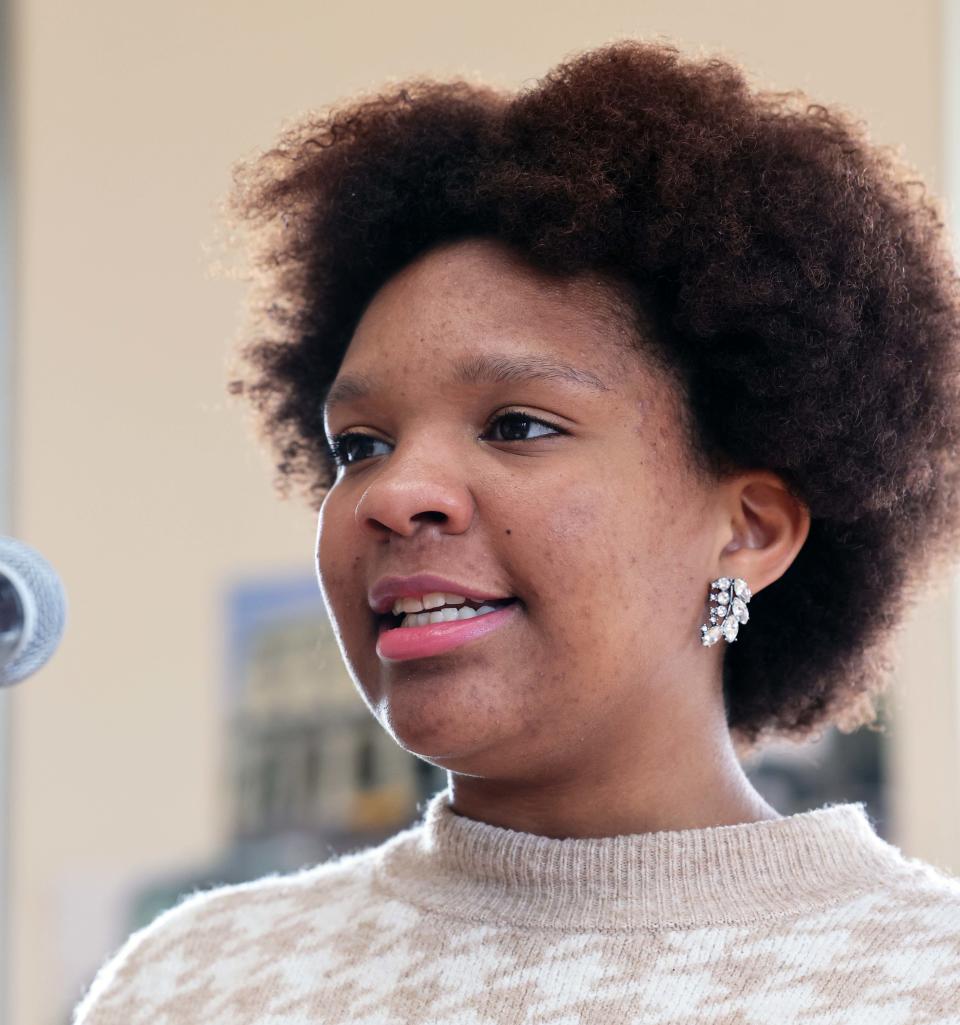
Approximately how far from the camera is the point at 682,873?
58.7 inches

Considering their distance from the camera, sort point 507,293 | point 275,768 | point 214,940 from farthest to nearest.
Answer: point 275,768 → point 214,940 → point 507,293

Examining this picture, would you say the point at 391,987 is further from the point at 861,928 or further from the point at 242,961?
the point at 861,928

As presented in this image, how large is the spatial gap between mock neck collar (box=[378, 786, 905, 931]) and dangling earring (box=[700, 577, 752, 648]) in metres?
0.18

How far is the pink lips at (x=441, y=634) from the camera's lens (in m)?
1.42

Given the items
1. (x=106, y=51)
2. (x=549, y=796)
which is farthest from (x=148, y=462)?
(x=549, y=796)

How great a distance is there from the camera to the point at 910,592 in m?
1.79

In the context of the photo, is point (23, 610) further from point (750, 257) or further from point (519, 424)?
point (750, 257)

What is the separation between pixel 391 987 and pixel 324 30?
3.03m

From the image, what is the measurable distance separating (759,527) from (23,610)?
2.57 ft

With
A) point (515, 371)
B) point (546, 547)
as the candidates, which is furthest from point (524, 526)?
point (515, 371)

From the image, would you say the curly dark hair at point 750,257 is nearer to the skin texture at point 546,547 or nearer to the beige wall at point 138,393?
the skin texture at point 546,547

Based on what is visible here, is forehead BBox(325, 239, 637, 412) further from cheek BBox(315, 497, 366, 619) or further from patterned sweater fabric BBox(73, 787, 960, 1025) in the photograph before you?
patterned sweater fabric BBox(73, 787, 960, 1025)

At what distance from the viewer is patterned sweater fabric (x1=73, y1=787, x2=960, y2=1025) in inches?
55.3

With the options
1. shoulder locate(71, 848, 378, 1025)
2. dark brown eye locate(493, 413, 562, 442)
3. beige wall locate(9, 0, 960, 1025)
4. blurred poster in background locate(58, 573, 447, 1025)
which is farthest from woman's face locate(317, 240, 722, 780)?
beige wall locate(9, 0, 960, 1025)
